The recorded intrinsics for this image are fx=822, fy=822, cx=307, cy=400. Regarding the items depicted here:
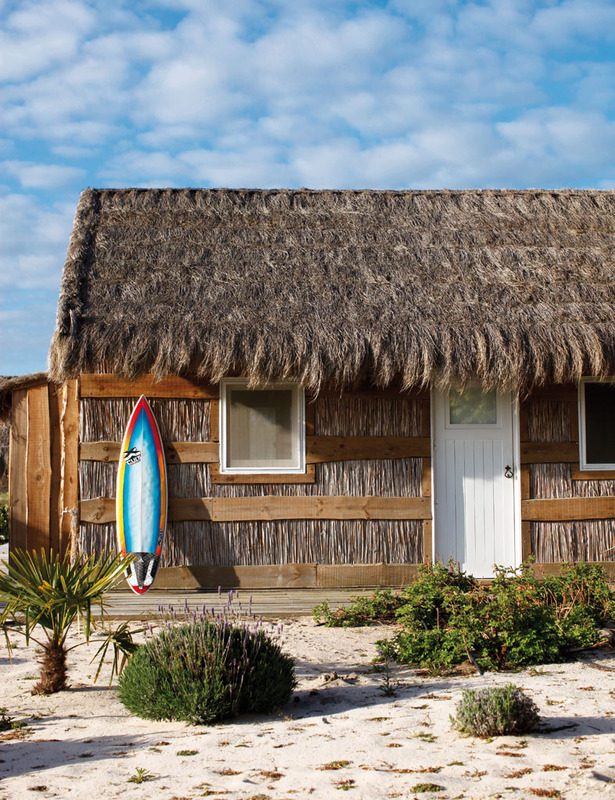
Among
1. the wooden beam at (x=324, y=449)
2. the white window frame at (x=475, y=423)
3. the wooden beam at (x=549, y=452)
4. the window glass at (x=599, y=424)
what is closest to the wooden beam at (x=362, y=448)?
the wooden beam at (x=324, y=449)

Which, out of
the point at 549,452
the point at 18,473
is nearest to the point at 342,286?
the point at 549,452

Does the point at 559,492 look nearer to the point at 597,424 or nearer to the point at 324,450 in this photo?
the point at 597,424

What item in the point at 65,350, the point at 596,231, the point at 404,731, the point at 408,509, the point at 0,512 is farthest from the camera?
the point at 0,512

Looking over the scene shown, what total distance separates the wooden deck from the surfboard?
24 cm

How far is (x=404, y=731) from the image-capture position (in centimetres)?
410

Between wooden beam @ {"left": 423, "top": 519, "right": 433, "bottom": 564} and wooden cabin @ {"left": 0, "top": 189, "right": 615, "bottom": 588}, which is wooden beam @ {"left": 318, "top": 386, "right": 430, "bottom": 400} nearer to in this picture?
wooden cabin @ {"left": 0, "top": 189, "right": 615, "bottom": 588}

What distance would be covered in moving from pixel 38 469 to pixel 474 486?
4477 millimetres

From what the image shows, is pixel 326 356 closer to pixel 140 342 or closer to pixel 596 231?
pixel 140 342

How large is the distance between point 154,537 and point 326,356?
2319mm

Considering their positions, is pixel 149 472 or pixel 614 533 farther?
pixel 614 533

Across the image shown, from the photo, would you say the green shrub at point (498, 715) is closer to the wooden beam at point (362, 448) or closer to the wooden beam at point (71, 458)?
the wooden beam at point (362, 448)

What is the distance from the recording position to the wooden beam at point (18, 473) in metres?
8.45

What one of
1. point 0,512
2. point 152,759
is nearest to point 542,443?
point 152,759

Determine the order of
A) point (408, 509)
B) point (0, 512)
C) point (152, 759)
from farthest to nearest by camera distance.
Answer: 1. point (0, 512)
2. point (408, 509)
3. point (152, 759)
